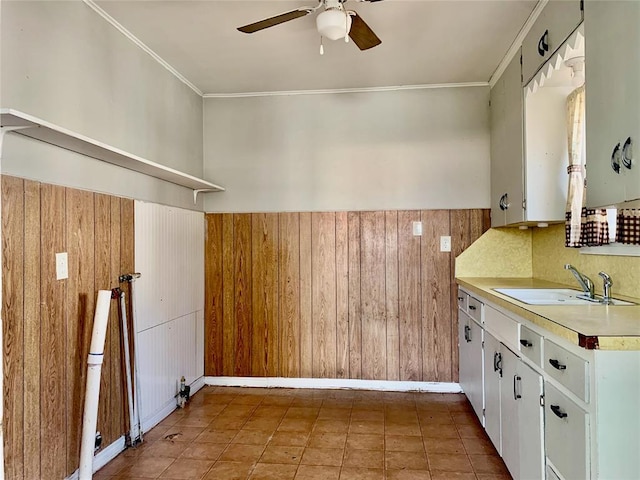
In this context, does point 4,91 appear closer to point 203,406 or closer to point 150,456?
point 150,456

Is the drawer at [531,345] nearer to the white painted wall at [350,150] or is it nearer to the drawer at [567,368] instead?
the drawer at [567,368]

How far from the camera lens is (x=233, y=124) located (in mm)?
3787

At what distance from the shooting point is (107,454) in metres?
2.41

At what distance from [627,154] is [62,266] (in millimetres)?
2370

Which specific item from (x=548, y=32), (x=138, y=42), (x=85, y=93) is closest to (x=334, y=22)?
(x=548, y=32)

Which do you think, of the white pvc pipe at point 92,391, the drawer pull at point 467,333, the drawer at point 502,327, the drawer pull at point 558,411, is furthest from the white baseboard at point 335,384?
the drawer pull at point 558,411

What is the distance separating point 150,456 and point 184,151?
7.13ft

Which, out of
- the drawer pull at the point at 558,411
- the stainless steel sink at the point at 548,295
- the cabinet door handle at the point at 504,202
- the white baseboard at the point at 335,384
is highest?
the cabinet door handle at the point at 504,202

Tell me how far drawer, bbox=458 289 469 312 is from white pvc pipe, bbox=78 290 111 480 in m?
2.31

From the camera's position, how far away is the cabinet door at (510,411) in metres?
1.98

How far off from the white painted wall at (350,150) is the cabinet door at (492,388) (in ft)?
4.67

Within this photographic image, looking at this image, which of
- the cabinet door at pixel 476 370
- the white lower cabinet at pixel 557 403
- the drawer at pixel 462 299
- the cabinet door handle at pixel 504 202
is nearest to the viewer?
the white lower cabinet at pixel 557 403

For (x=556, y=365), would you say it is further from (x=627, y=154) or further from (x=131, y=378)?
(x=131, y=378)

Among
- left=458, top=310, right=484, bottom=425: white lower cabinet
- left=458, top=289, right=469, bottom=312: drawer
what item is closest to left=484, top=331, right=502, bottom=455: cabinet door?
left=458, top=310, right=484, bottom=425: white lower cabinet
